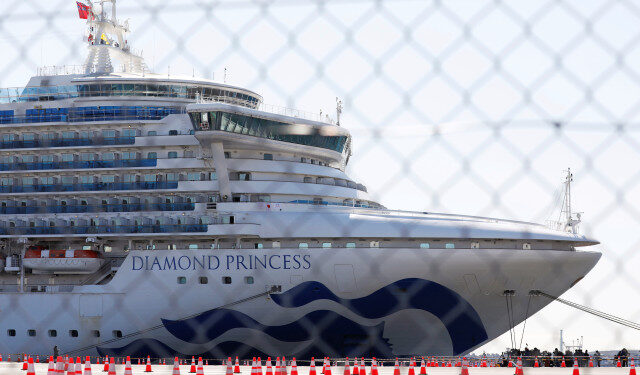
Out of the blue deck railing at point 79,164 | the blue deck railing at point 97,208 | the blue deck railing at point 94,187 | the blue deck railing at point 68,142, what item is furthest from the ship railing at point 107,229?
the blue deck railing at point 68,142

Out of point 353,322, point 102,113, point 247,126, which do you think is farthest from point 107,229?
point 353,322

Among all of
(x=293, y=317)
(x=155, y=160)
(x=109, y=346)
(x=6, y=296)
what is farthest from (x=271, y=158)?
(x=6, y=296)

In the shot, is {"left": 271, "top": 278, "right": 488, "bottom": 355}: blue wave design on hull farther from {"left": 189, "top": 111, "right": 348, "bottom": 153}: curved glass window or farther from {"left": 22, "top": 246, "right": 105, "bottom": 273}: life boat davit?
{"left": 22, "top": 246, "right": 105, "bottom": 273}: life boat davit

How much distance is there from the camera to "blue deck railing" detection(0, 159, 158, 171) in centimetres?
2486

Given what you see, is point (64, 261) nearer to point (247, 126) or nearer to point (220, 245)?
point (220, 245)

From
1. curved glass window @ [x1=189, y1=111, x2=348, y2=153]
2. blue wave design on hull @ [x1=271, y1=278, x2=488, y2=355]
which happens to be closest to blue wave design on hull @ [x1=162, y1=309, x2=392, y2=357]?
blue wave design on hull @ [x1=271, y1=278, x2=488, y2=355]

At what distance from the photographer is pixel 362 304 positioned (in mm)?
21594

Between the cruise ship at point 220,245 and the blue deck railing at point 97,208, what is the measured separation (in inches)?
1.5

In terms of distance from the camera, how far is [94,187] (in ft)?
82.2

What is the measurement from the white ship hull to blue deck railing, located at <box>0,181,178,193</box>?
2101 millimetres

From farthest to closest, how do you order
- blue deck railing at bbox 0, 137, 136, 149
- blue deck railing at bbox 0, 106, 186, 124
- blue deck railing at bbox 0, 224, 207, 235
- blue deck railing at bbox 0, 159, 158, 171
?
blue deck railing at bbox 0, 106, 186, 124 → blue deck railing at bbox 0, 137, 136, 149 → blue deck railing at bbox 0, 159, 158, 171 → blue deck railing at bbox 0, 224, 207, 235

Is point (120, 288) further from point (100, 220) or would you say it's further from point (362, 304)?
point (362, 304)

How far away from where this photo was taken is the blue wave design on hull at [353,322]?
21562mm

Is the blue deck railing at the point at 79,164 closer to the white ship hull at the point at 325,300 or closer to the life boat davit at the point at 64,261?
the life boat davit at the point at 64,261
